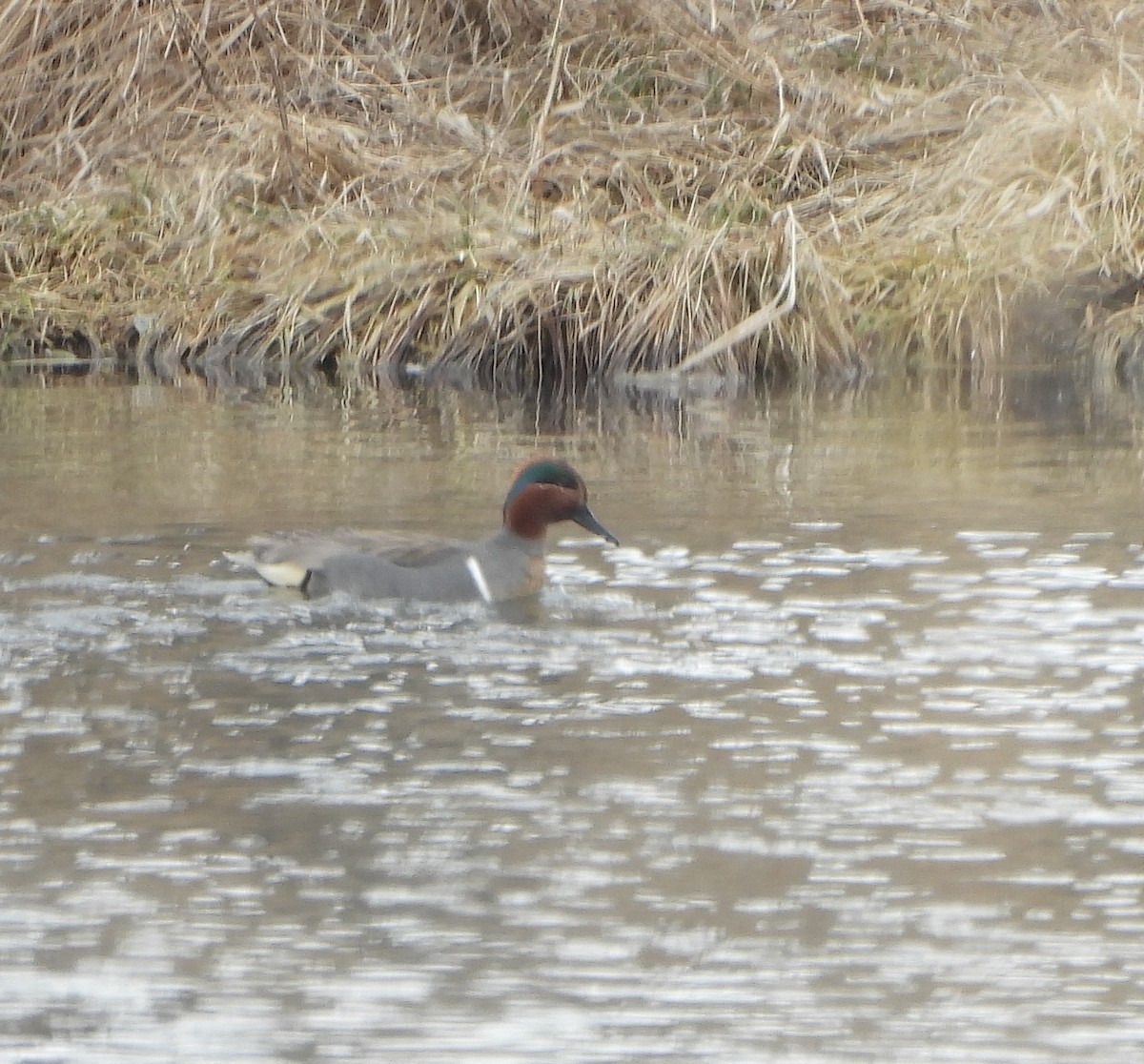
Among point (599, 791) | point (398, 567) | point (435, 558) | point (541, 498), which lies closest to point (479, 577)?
point (435, 558)

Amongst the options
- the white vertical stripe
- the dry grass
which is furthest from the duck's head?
the dry grass

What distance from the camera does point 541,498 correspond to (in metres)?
6.48

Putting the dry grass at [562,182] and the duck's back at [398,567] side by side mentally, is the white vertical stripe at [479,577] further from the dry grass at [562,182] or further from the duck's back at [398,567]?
the dry grass at [562,182]

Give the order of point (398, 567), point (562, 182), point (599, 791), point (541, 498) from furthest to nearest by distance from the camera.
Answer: point (562, 182)
point (541, 498)
point (398, 567)
point (599, 791)

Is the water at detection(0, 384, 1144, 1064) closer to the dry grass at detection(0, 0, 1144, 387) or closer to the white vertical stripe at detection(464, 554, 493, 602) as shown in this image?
the white vertical stripe at detection(464, 554, 493, 602)

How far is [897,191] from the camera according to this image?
562 inches

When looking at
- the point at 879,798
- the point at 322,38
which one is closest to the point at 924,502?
the point at 879,798

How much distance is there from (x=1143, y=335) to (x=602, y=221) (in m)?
3.59

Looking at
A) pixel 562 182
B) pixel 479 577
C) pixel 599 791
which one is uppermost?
pixel 562 182

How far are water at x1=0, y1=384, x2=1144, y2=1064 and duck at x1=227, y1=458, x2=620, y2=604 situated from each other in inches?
3.4

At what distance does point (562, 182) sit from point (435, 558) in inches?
352

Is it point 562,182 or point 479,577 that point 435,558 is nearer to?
point 479,577

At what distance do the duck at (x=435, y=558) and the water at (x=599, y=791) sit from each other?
0.28ft

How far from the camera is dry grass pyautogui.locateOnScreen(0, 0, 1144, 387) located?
12961 mm
